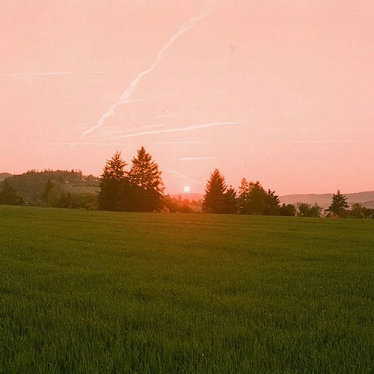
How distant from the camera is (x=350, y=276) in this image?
397 inches

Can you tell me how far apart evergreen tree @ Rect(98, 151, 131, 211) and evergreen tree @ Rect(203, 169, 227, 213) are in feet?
83.4

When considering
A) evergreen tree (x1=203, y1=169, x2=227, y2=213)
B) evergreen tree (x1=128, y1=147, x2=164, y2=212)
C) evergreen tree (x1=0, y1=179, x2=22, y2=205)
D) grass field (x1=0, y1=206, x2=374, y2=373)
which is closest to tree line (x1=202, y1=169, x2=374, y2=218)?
evergreen tree (x1=203, y1=169, x2=227, y2=213)

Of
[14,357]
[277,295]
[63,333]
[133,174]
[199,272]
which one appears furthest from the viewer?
[133,174]

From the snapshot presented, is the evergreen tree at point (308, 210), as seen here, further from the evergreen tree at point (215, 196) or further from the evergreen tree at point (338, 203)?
the evergreen tree at point (215, 196)

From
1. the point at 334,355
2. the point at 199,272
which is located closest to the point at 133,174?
the point at 199,272

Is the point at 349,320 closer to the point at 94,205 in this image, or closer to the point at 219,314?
the point at 219,314

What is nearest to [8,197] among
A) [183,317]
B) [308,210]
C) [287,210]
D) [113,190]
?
[113,190]

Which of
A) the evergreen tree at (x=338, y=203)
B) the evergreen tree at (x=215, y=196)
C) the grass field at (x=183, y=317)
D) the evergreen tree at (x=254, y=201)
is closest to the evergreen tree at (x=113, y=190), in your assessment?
the evergreen tree at (x=215, y=196)

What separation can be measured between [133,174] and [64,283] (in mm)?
84248

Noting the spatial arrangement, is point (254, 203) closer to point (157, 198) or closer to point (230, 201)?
point (230, 201)

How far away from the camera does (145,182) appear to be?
91.6 m

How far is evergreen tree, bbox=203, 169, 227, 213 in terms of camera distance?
10436 centimetres

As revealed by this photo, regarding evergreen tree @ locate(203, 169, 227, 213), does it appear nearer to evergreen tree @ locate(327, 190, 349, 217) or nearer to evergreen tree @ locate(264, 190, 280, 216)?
evergreen tree @ locate(264, 190, 280, 216)

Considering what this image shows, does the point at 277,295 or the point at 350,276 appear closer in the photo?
the point at 277,295
